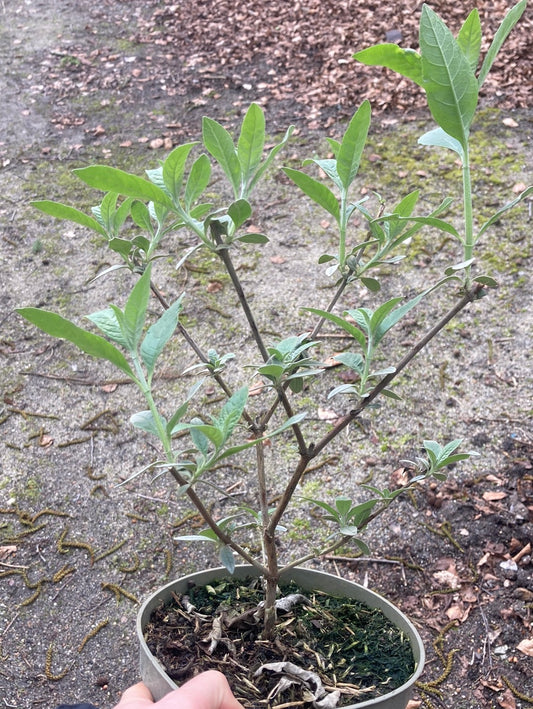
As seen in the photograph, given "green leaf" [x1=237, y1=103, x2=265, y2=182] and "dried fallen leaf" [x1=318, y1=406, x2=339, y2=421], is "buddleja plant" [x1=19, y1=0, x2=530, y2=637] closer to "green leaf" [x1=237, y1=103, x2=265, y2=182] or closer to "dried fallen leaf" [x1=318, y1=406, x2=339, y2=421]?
"green leaf" [x1=237, y1=103, x2=265, y2=182]

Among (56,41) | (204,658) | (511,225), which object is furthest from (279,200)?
(56,41)

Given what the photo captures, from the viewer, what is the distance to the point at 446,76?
0.66 metres

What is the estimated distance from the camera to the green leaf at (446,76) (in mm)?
647

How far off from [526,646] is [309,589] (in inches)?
29.9

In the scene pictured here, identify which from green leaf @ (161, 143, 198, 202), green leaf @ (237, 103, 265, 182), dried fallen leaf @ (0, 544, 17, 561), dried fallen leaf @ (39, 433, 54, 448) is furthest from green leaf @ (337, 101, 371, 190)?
dried fallen leaf @ (39, 433, 54, 448)

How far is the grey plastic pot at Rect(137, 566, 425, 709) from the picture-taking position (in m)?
0.90

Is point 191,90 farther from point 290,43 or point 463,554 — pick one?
point 463,554

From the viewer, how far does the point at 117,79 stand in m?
4.50

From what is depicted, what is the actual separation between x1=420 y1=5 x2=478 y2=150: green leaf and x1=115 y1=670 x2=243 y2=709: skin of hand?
2.42 ft

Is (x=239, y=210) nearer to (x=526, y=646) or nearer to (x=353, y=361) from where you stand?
(x=353, y=361)

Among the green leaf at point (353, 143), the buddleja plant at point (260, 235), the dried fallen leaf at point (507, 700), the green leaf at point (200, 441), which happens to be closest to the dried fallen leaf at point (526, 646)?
the dried fallen leaf at point (507, 700)

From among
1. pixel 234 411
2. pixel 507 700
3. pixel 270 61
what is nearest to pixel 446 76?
pixel 234 411

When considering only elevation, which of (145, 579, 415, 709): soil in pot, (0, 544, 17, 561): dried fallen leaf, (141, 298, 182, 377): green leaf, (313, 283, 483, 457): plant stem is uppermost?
Result: (141, 298, 182, 377): green leaf

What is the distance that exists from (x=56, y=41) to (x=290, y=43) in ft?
6.56
